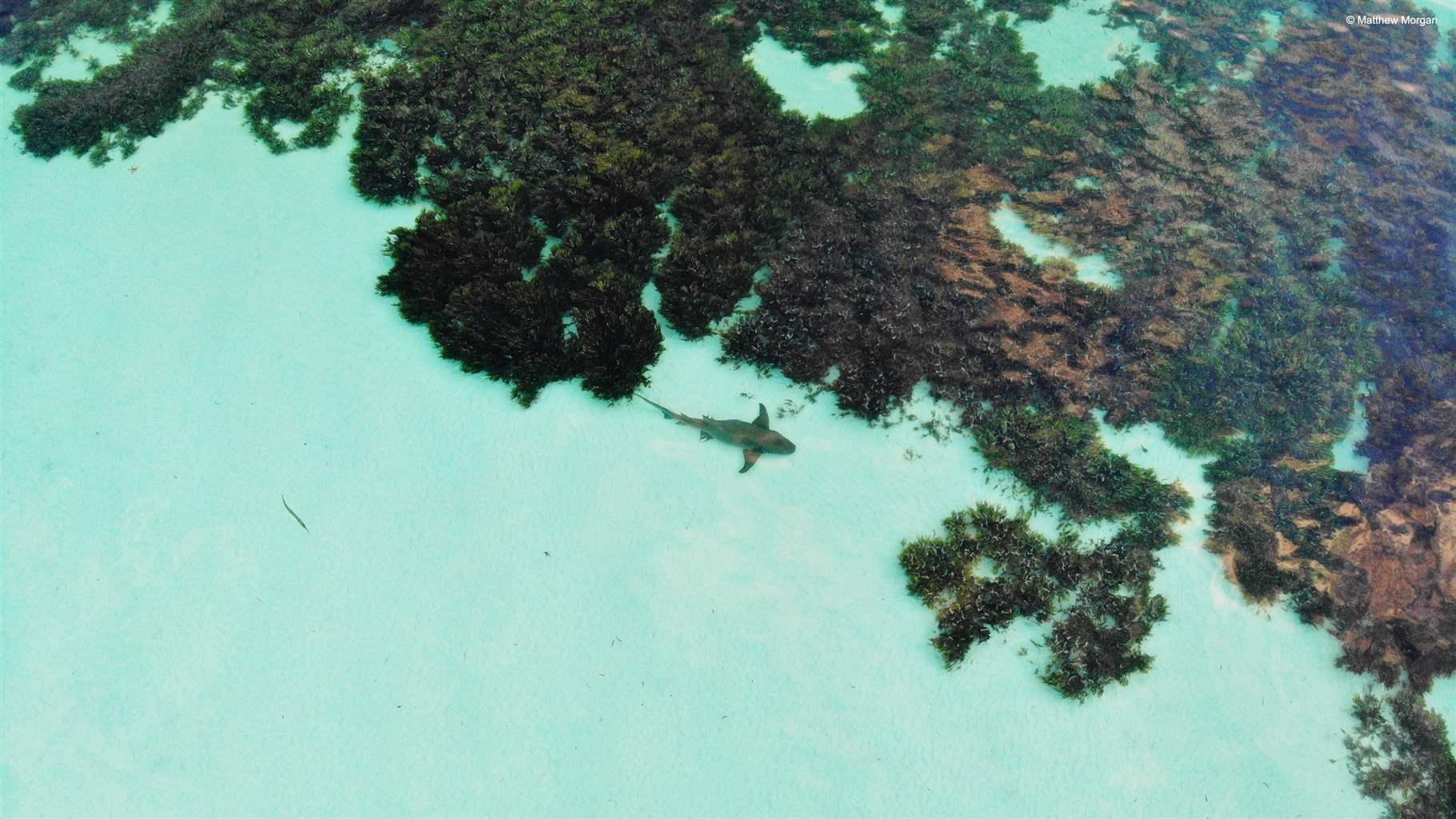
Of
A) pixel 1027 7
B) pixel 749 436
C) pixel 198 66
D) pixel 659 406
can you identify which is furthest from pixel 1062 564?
pixel 198 66

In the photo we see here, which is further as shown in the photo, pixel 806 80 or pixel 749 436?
pixel 806 80

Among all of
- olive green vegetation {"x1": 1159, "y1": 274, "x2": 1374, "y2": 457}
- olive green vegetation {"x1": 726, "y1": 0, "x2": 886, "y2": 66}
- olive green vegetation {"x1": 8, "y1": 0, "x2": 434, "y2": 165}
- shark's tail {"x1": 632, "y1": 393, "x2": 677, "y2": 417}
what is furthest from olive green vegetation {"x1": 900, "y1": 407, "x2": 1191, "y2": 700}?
olive green vegetation {"x1": 8, "y1": 0, "x2": 434, "y2": 165}

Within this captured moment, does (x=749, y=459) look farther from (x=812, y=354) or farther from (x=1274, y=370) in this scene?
(x=1274, y=370)

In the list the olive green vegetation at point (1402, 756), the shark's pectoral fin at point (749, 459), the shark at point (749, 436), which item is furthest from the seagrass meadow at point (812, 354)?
the shark at point (749, 436)

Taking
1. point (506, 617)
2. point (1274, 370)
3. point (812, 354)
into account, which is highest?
point (1274, 370)

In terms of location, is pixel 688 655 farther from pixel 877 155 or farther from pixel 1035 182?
pixel 1035 182

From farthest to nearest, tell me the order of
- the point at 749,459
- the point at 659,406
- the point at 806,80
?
1. the point at 806,80
2. the point at 659,406
3. the point at 749,459
